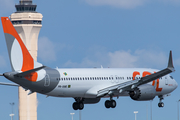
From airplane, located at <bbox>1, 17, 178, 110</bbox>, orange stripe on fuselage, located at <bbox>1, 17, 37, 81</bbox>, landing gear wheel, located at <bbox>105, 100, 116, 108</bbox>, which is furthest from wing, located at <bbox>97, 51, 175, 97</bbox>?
orange stripe on fuselage, located at <bbox>1, 17, 37, 81</bbox>

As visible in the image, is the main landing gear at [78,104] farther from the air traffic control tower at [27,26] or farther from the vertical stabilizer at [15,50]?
the air traffic control tower at [27,26]

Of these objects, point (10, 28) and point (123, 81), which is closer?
point (10, 28)

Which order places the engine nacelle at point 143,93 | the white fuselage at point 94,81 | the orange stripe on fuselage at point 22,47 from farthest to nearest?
the engine nacelle at point 143,93 → the white fuselage at point 94,81 → the orange stripe on fuselage at point 22,47

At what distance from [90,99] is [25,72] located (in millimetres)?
17902

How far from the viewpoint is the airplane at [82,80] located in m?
81.0

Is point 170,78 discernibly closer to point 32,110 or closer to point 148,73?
point 148,73

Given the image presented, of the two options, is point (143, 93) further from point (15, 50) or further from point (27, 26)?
point (27, 26)

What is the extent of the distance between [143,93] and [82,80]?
9.18m

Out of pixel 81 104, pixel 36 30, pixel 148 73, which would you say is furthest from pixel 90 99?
pixel 36 30

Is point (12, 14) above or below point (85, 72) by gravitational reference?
above

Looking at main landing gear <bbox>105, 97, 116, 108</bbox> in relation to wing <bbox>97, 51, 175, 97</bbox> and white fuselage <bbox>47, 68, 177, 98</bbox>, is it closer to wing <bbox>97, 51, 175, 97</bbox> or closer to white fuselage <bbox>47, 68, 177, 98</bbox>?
white fuselage <bbox>47, 68, 177, 98</bbox>

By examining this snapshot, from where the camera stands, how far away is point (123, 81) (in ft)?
Result: 305

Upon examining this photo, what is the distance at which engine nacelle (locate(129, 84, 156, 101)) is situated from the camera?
292 feet

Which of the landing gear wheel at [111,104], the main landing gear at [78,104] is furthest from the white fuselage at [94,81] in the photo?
the main landing gear at [78,104]
